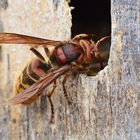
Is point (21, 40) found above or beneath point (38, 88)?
above

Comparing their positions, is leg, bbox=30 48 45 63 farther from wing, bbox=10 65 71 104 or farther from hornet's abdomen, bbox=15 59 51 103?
wing, bbox=10 65 71 104

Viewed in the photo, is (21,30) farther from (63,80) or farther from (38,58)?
(63,80)

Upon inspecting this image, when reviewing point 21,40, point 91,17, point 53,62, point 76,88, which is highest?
point 91,17

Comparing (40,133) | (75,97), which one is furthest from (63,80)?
(40,133)

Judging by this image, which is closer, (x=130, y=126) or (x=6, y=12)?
(x=130, y=126)

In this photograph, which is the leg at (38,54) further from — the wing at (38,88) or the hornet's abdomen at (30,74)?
the wing at (38,88)

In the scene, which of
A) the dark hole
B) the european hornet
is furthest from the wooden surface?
the dark hole

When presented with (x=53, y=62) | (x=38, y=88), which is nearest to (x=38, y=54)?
(x=53, y=62)

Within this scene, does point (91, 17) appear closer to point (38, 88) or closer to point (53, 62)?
point (53, 62)
